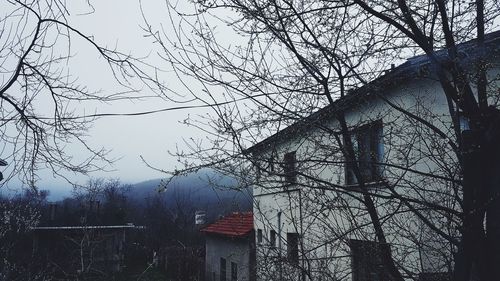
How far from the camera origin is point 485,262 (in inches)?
115

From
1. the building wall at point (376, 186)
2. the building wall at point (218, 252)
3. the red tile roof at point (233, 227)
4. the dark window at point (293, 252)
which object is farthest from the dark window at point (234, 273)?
the building wall at point (376, 186)

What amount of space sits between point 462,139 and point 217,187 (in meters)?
2.22

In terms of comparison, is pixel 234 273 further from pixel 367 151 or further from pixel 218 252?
pixel 218 252

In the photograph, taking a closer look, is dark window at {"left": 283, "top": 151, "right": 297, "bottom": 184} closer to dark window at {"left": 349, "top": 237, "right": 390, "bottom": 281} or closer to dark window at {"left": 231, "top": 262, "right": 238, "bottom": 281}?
dark window at {"left": 349, "top": 237, "right": 390, "bottom": 281}

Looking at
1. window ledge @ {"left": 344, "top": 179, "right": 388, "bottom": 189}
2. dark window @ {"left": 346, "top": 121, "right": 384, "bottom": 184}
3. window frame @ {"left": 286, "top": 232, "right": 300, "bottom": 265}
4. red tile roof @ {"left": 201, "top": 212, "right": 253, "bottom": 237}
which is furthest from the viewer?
red tile roof @ {"left": 201, "top": 212, "right": 253, "bottom": 237}

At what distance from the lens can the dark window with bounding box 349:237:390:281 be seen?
13.3 feet

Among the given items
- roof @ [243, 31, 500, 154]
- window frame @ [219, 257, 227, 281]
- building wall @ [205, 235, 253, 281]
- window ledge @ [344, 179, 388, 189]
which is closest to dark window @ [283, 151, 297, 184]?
roof @ [243, 31, 500, 154]

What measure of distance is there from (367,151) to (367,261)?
1.17 m

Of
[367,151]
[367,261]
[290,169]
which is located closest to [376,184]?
[367,151]

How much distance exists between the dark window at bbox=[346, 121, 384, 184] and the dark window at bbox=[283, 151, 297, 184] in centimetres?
50

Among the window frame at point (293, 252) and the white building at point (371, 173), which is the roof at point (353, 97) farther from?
the window frame at point (293, 252)

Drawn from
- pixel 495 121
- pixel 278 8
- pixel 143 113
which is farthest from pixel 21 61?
pixel 495 121

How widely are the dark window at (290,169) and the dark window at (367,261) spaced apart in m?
1.02

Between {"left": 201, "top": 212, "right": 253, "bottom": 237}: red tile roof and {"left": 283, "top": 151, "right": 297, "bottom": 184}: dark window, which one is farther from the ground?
{"left": 283, "top": 151, "right": 297, "bottom": 184}: dark window
